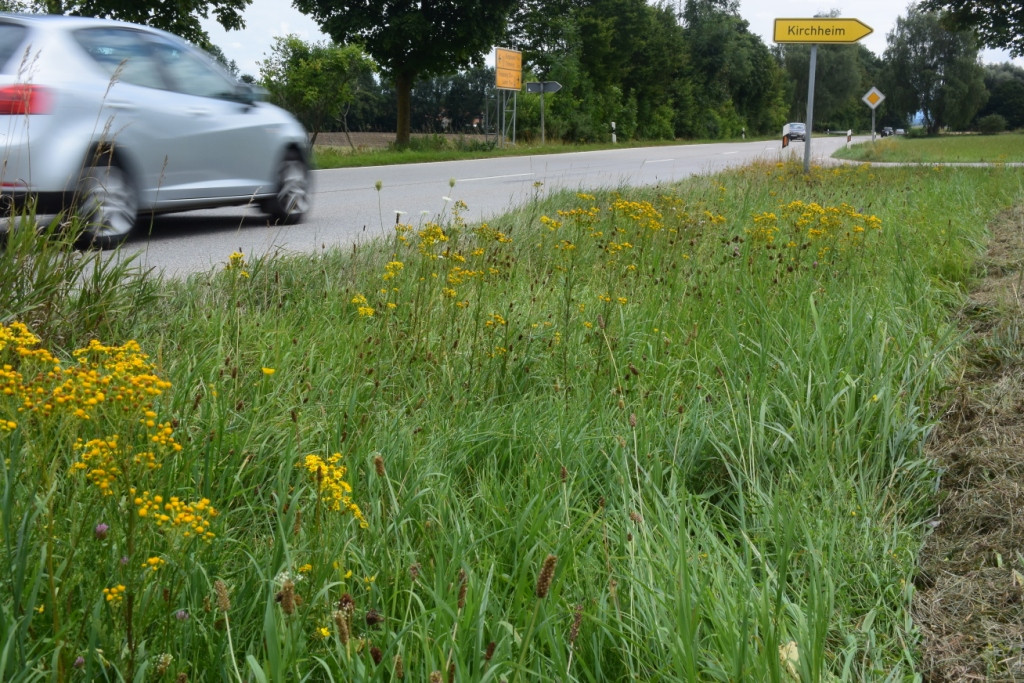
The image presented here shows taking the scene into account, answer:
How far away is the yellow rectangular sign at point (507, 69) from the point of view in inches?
1193

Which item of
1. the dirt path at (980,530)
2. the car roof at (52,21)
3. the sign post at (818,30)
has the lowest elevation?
the dirt path at (980,530)

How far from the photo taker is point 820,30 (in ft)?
45.9

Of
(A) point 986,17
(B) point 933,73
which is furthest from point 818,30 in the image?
(B) point 933,73

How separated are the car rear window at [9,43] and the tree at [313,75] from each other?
18893 millimetres

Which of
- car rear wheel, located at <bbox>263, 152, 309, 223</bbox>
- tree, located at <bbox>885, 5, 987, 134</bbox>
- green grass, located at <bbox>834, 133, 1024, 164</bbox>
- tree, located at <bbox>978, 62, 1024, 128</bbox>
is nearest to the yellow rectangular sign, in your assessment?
green grass, located at <bbox>834, 133, 1024, 164</bbox>

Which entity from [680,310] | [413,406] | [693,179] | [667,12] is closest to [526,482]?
[413,406]

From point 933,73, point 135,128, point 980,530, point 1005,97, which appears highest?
point 933,73

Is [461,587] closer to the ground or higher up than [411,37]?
closer to the ground

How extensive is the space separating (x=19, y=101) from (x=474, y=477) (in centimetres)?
445

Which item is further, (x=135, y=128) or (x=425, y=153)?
(x=425, y=153)

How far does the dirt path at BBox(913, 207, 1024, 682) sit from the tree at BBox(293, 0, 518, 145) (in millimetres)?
26330

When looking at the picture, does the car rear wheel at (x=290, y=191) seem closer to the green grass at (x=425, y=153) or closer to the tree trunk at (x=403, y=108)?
the green grass at (x=425, y=153)

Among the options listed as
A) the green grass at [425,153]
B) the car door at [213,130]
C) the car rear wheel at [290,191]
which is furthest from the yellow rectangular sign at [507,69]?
the car door at [213,130]

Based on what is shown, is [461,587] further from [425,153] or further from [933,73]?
[933,73]
